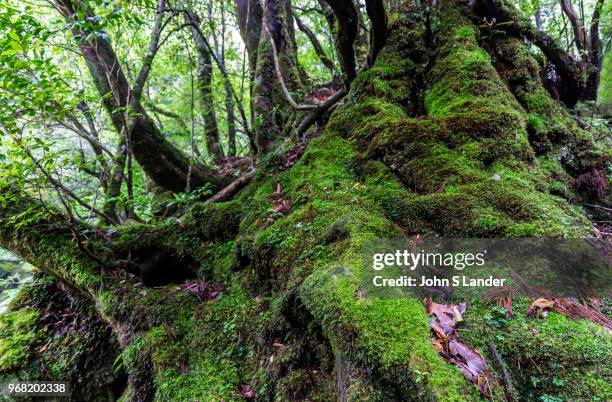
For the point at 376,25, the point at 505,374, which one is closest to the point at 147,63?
the point at 376,25

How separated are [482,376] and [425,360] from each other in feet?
1.01

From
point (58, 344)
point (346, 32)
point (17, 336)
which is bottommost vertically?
point (58, 344)

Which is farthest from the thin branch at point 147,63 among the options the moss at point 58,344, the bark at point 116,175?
the moss at point 58,344

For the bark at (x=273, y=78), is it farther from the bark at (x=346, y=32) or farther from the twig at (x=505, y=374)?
the twig at (x=505, y=374)

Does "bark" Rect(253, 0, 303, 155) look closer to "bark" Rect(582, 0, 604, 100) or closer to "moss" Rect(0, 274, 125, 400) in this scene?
"moss" Rect(0, 274, 125, 400)

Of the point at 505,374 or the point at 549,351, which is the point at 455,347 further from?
the point at 549,351

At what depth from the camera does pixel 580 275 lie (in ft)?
6.96

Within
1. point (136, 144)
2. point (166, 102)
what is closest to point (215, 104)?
point (166, 102)

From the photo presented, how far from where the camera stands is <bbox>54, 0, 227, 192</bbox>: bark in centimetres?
440

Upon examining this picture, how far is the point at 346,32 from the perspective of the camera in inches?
155

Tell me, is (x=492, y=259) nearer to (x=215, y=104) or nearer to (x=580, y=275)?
(x=580, y=275)

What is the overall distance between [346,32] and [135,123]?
10.7ft

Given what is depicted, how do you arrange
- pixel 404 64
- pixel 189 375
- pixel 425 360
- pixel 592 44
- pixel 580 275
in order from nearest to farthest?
pixel 425 360 < pixel 580 275 < pixel 189 375 < pixel 404 64 < pixel 592 44

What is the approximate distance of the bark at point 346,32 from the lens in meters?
3.50
